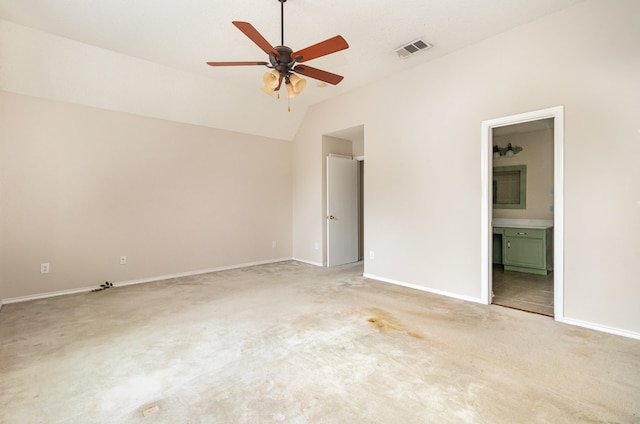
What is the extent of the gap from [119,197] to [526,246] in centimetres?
643

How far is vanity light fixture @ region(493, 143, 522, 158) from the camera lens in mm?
5316

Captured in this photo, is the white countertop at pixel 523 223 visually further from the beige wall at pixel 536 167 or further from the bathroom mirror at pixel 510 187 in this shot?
the bathroom mirror at pixel 510 187

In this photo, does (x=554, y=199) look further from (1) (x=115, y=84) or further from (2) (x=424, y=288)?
(1) (x=115, y=84)

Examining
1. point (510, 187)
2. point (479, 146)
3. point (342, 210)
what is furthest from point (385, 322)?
point (510, 187)

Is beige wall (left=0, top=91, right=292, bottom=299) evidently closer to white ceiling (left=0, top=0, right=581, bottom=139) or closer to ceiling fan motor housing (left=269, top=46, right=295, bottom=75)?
white ceiling (left=0, top=0, right=581, bottom=139)

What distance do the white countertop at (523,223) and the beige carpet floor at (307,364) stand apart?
226cm

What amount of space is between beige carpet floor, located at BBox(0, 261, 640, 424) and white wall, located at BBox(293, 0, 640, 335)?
0.56 m

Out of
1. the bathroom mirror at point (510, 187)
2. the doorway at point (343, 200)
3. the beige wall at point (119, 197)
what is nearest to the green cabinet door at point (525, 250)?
the bathroom mirror at point (510, 187)

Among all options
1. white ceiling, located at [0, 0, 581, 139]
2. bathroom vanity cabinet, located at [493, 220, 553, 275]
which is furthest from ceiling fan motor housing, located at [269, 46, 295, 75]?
bathroom vanity cabinet, located at [493, 220, 553, 275]

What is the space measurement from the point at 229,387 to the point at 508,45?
419 cm

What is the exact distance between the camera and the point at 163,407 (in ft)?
5.60

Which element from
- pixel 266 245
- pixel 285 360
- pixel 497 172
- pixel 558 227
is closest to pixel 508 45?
pixel 558 227

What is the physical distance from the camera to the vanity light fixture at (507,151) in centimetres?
532

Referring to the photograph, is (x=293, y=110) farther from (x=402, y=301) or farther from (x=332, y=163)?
(x=402, y=301)
